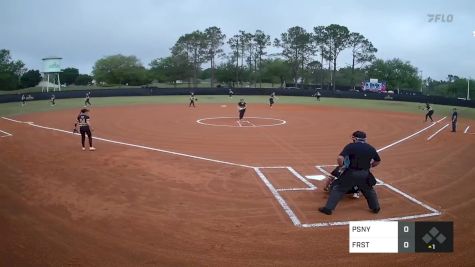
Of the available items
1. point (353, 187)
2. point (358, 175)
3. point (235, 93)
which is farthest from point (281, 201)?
point (235, 93)

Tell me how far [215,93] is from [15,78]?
50171 millimetres

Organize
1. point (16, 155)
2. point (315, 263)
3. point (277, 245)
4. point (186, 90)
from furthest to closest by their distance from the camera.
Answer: point (186, 90), point (16, 155), point (277, 245), point (315, 263)

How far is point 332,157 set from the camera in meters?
16.2

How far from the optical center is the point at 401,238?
7.36m

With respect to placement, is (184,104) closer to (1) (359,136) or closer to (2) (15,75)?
(1) (359,136)

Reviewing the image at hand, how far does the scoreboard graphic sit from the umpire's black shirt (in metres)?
1.81

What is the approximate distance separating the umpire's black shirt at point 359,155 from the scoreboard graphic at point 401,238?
1811 mm

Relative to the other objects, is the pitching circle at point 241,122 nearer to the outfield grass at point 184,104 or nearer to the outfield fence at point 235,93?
the outfield grass at point 184,104

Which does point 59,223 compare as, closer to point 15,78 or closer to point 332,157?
point 332,157

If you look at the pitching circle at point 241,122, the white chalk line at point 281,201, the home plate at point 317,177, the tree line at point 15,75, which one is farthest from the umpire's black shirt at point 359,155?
the tree line at point 15,75

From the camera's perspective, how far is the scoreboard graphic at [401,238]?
23.8 ft

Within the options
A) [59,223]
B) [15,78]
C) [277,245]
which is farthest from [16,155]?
[15,78]

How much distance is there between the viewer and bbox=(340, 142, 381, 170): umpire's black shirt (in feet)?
30.8

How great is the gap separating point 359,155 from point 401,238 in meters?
2.52
